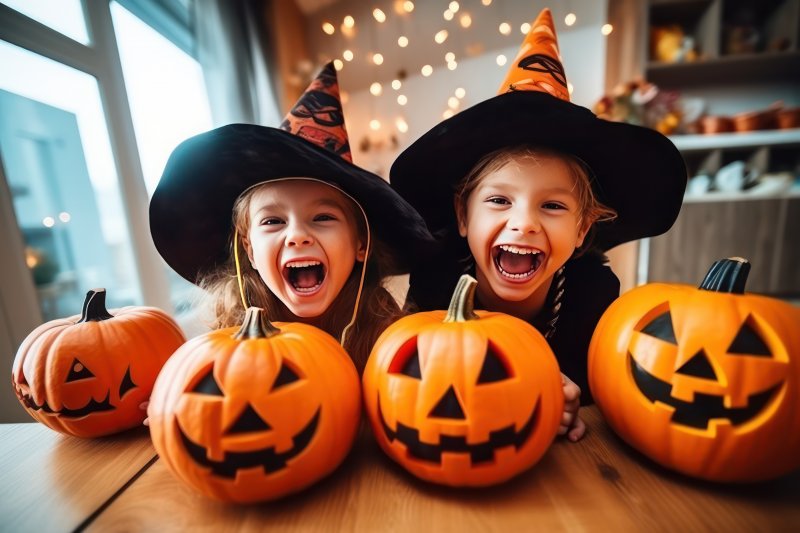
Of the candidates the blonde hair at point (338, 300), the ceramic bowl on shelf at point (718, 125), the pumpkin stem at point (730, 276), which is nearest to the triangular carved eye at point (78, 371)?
the blonde hair at point (338, 300)

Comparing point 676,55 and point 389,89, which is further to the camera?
point 389,89

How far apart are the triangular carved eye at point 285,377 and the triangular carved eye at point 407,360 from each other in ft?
0.43

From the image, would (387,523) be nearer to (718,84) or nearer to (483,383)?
(483,383)

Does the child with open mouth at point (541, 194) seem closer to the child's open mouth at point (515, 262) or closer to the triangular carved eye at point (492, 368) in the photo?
the child's open mouth at point (515, 262)

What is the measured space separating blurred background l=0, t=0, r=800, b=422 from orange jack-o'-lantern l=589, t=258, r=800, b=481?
38cm

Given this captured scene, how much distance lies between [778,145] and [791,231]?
575 mm

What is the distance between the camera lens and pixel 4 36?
1.15m

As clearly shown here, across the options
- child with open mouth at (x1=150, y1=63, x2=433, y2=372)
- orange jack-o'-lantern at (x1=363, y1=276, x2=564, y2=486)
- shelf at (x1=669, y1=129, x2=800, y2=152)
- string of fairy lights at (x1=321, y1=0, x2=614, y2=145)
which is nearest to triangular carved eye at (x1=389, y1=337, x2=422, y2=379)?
orange jack-o'-lantern at (x1=363, y1=276, x2=564, y2=486)

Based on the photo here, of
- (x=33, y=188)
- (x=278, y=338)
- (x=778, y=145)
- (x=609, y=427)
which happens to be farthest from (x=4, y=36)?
(x=778, y=145)

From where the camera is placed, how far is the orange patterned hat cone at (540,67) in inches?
26.5

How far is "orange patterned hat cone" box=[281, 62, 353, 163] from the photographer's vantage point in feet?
2.36

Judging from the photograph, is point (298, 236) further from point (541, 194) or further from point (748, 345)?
point (748, 345)

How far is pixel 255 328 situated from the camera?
496 mm

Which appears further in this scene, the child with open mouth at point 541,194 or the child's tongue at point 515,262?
the child's tongue at point 515,262
